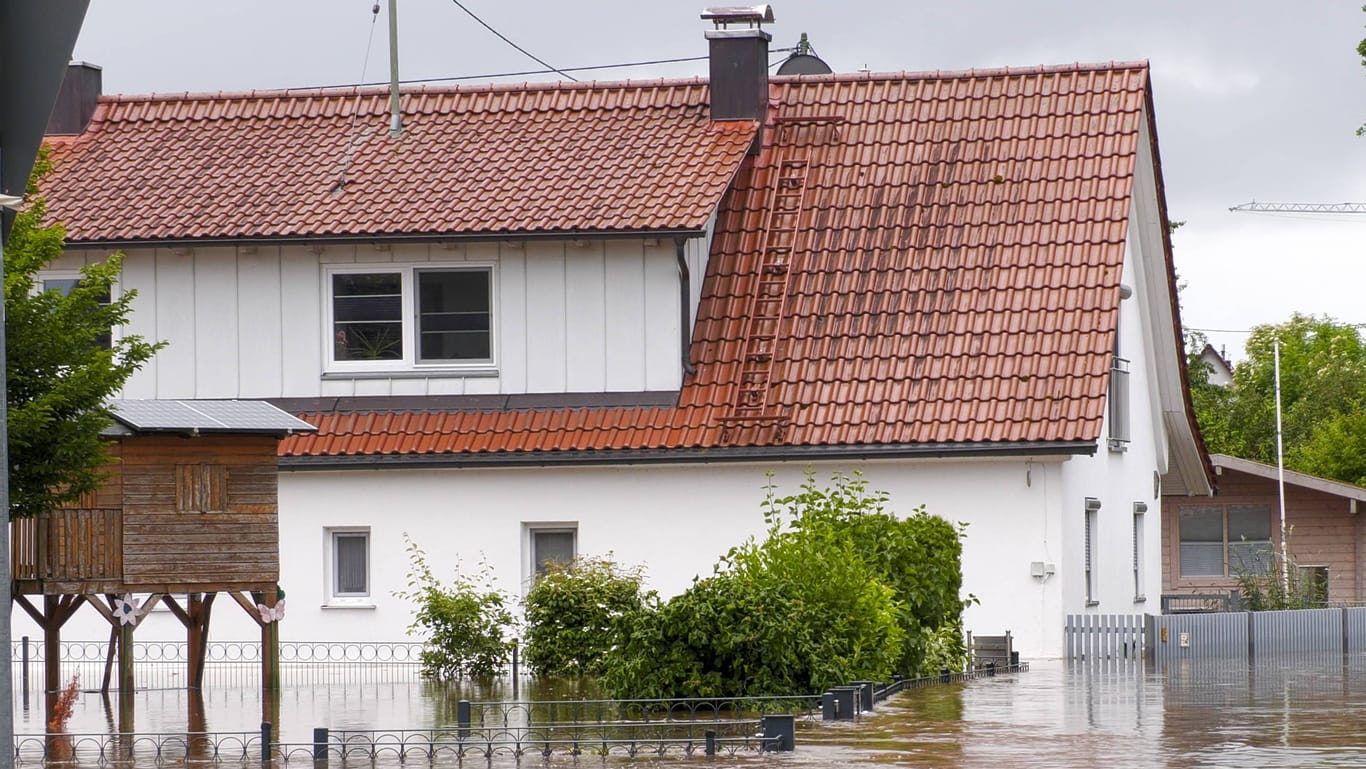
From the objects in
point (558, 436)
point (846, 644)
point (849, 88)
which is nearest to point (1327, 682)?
point (846, 644)

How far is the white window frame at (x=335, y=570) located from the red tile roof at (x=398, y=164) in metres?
3.88

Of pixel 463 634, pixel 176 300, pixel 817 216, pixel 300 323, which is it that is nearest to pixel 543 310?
pixel 300 323

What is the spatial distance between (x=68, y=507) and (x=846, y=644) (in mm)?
8215

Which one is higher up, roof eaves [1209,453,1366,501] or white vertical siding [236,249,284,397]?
white vertical siding [236,249,284,397]

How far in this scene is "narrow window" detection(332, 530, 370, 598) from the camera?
90.1 feet

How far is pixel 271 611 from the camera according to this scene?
21922 mm

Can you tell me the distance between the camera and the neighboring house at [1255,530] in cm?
4256

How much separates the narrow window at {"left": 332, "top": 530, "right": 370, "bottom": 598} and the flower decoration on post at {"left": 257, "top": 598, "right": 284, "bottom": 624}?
5362 mm

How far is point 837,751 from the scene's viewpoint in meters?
13.7

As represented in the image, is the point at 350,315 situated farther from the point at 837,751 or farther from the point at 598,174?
the point at 837,751

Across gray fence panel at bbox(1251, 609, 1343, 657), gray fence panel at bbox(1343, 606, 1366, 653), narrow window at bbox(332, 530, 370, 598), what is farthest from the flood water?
gray fence panel at bbox(1343, 606, 1366, 653)

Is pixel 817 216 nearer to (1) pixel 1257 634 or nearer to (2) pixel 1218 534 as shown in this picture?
(1) pixel 1257 634

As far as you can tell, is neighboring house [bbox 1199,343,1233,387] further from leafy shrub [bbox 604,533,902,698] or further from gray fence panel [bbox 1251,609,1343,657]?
leafy shrub [bbox 604,533,902,698]

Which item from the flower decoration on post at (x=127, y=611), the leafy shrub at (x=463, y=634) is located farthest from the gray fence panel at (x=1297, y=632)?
the flower decoration on post at (x=127, y=611)
